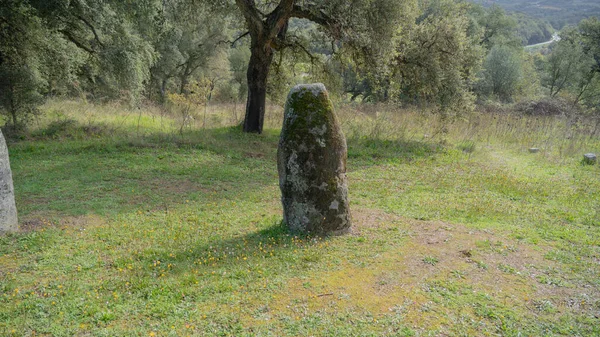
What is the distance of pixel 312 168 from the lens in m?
6.48

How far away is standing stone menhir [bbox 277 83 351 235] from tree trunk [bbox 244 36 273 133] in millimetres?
8895

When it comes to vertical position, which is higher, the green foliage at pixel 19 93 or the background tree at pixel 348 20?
the background tree at pixel 348 20

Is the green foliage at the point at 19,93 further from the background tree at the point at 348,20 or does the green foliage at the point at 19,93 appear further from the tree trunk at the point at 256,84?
the background tree at the point at 348,20

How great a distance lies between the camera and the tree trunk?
15.0 metres

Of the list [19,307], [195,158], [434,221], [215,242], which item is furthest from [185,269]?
[195,158]

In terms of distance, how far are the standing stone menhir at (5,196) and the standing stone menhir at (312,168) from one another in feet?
15.0

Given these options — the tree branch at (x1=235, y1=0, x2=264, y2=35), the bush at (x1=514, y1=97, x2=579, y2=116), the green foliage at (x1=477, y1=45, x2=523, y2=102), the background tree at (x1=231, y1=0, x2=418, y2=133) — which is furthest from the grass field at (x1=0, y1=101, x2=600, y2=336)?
the green foliage at (x1=477, y1=45, x2=523, y2=102)

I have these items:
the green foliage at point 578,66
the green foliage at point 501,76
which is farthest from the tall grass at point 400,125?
the green foliage at point 501,76

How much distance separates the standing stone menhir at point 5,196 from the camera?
6.25 metres

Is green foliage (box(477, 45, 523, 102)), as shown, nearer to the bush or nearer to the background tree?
the bush

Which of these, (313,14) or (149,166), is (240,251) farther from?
(313,14)

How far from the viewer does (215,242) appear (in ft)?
21.2

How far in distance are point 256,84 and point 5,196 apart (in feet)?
33.7

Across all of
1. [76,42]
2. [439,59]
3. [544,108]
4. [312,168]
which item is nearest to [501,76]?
[544,108]
